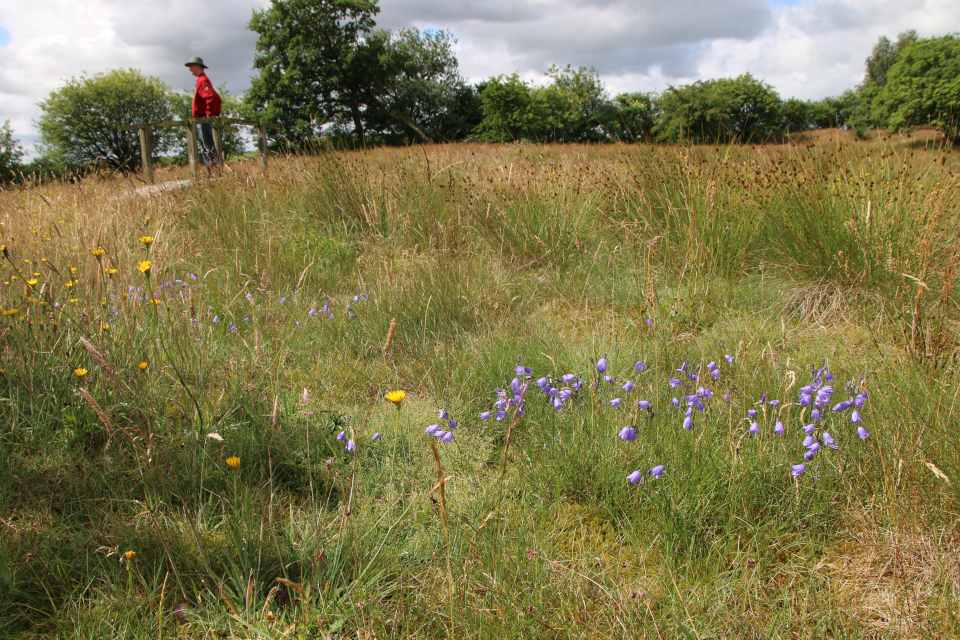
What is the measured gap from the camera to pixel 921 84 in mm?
25547

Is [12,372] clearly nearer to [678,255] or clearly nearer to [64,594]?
[64,594]

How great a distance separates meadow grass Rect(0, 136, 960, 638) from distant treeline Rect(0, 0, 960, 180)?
1997cm

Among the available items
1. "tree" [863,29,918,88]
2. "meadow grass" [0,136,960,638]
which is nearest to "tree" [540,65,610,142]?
"meadow grass" [0,136,960,638]

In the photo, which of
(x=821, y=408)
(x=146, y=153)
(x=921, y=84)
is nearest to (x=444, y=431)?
(x=821, y=408)

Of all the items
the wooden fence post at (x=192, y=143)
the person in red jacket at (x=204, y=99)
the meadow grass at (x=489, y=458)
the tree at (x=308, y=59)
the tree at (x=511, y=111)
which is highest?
the tree at (x=308, y=59)

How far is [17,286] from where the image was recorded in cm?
255

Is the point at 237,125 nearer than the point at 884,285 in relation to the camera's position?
No

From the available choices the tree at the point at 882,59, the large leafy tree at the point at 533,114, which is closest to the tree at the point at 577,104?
the large leafy tree at the point at 533,114

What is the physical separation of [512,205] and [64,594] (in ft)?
12.0

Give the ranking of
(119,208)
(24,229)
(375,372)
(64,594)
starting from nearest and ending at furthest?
Result: 1. (64,594)
2. (375,372)
3. (24,229)
4. (119,208)

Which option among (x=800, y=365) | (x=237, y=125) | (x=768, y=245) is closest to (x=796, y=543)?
(x=800, y=365)

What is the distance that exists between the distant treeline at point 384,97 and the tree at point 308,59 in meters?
0.05

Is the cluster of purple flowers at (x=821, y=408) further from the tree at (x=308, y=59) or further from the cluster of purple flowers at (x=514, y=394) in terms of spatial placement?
the tree at (x=308, y=59)

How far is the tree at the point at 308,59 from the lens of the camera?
90.0 feet
